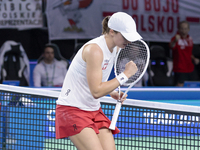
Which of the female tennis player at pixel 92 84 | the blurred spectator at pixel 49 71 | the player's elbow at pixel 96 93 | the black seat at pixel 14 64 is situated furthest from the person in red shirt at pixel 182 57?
the player's elbow at pixel 96 93

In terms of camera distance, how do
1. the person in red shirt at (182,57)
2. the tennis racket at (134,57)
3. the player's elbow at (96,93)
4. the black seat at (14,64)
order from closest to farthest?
the player's elbow at (96,93) < the tennis racket at (134,57) < the black seat at (14,64) < the person in red shirt at (182,57)

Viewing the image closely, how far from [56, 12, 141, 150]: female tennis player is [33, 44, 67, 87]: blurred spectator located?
332cm

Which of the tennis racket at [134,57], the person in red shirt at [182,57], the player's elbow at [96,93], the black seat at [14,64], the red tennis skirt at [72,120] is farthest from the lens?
the person in red shirt at [182,57]

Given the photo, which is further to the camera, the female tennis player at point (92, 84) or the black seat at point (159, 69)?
the black seat at point (159, 69)

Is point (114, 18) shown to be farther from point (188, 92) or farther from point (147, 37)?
point (147, 37)

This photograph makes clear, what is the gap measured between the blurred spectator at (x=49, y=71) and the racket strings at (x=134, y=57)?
9.94ft

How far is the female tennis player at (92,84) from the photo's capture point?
1676 millimetres

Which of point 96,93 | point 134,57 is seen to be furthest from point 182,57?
point 96,93

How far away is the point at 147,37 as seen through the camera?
22.1ft

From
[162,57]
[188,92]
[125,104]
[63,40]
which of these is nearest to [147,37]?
[162,57]

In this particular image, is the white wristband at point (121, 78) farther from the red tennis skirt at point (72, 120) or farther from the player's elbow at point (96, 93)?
the red tennis skirt at point (72, 120)

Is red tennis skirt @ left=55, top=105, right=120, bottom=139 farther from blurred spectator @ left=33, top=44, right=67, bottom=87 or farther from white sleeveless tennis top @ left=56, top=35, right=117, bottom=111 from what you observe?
blurred spectator @ left=33, top=44, right=67, bottom=87

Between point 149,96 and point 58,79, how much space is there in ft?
6.30

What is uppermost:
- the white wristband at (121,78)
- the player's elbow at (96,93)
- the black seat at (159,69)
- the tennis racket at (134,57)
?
the tennis racket at (134,57)
